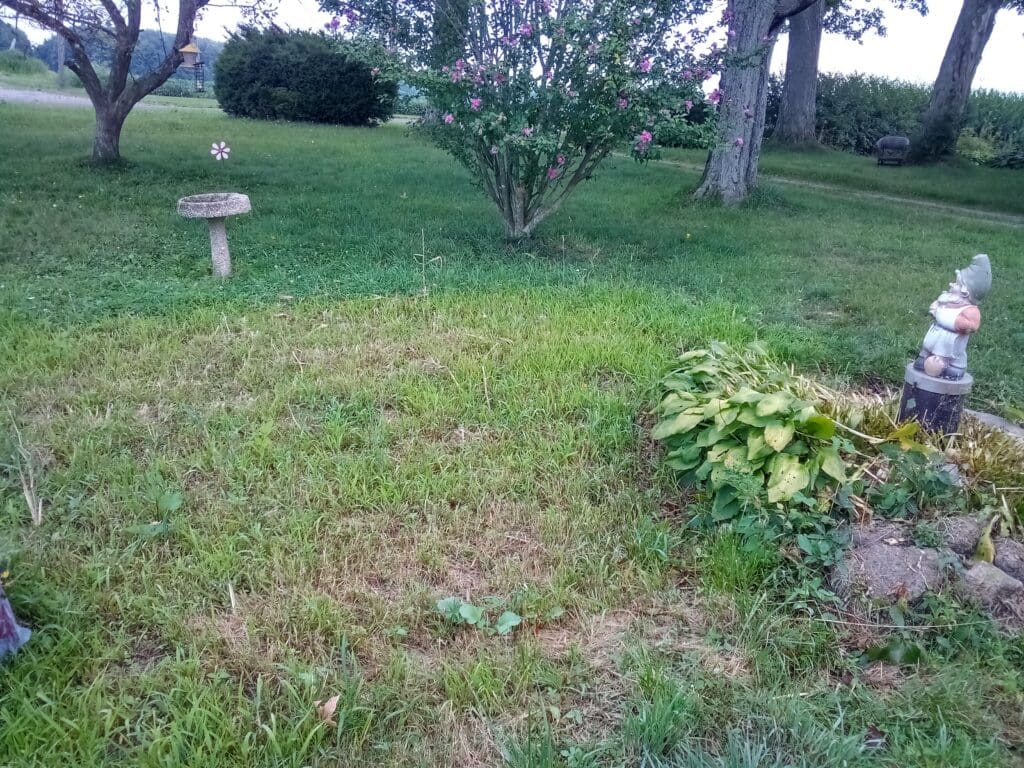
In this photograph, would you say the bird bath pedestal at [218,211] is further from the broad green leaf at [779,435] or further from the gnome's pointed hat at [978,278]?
the gnome's pointed hat at [978,278]

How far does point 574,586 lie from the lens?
2535mm

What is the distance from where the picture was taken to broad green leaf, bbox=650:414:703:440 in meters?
3.10

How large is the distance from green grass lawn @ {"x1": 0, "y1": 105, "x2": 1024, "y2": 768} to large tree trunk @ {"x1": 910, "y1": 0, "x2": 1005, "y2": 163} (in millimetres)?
12238

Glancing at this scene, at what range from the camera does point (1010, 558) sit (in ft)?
8.57

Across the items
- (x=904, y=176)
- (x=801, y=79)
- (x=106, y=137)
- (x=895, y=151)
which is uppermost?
(x=801, y=79)

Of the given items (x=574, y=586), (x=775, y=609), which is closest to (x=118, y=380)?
(x=574, y=586)

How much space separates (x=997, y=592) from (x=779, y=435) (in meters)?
0.84

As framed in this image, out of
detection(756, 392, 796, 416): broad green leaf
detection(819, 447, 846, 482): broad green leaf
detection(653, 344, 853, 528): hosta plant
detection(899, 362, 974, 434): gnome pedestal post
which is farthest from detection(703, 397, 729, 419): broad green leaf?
detection(899, 362, 974, 434): gnome pedestal post

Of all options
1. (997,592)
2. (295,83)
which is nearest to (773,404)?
(997,592)

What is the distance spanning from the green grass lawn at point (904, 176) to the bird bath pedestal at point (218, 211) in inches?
451

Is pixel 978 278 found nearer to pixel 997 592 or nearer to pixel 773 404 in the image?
pixel 773 404

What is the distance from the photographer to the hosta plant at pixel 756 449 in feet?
9.02

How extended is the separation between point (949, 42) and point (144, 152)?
15.9m

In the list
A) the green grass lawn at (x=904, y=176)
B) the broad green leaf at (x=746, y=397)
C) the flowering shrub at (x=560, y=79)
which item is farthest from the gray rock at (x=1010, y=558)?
the green grass lawn at (x=904, y=176)
